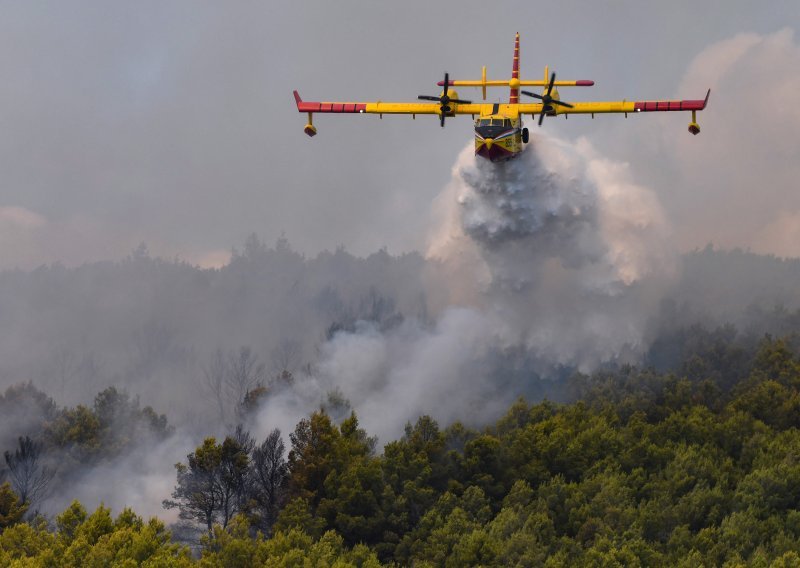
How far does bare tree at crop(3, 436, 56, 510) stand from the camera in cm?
7731

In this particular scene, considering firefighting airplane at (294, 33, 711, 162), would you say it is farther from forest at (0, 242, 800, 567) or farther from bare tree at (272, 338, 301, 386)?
bare tree at (272, 338, 301, 386)

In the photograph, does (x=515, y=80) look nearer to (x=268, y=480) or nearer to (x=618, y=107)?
(x=618, y=107)

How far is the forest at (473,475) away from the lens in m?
50.3

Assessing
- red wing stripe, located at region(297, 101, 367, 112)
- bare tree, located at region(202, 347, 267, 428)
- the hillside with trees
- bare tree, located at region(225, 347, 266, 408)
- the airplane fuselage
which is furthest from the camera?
bare tree, located at region(225, 347, 266, 408)

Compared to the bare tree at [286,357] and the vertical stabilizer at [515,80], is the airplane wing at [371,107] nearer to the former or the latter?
the vertical stabilizer at [515,80]

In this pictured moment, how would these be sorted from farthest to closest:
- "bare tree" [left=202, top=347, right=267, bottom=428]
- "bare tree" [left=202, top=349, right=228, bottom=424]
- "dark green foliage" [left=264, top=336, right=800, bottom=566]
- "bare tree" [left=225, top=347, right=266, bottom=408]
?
"bare tree" [left=225, top=347, right=266, bottom=408] → "bare tree" [left=202, top=347, right=267, bottom=428] → "bare tree" [left=202, top=349, right=228, bottom=424] → "dark green foliage" [left=264, top=336, right=800, bottom=566]

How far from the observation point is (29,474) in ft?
259

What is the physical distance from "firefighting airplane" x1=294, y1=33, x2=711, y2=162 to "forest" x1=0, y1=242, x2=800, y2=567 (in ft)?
70.6

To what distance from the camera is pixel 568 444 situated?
6825cm

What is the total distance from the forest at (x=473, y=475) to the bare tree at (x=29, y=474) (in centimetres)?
26

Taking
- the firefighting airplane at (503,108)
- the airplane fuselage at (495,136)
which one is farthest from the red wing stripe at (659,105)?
the airplane fuselage at (495,136)

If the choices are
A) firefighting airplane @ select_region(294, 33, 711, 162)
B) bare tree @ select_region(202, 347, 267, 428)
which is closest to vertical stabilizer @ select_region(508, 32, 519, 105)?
firefighting airplane @ select_region(294, 33, 711, 162)

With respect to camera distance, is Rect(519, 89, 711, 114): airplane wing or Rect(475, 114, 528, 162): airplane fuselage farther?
Rect(519, 89, 711, 114): airplane wing

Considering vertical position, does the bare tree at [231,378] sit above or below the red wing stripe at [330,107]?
above
